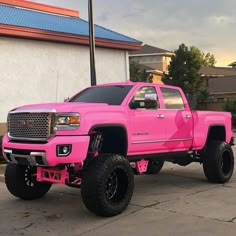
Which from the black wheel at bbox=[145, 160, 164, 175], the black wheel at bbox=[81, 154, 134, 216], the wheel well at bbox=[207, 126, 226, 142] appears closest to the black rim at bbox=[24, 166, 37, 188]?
the black wheel at bbox=[81, 154, 134, 216]

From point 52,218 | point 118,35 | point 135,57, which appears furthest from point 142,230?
point 135,57

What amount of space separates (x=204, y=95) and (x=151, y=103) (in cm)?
4273

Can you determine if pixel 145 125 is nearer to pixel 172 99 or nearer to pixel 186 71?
pixel 172 99

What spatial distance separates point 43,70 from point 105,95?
11.7 meters

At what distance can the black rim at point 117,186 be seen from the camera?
7.54m

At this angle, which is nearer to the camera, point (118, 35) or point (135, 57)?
point (118, 35)

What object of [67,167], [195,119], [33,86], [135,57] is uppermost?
[135,57]

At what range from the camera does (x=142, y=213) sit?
745 cm

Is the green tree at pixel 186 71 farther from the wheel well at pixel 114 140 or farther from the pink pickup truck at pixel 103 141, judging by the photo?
the wheel well at pixel 114 140

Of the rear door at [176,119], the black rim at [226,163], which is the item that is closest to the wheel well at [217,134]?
the black rim at [226,163]

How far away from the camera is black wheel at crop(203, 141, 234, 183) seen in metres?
9.92

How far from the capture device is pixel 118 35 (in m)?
23.7

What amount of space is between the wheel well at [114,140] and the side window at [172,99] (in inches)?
60.8

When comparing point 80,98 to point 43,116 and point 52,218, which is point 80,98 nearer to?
point 43,116
